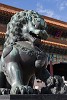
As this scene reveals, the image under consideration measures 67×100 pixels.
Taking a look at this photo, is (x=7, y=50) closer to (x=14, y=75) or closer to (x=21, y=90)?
(x=14, y=75)

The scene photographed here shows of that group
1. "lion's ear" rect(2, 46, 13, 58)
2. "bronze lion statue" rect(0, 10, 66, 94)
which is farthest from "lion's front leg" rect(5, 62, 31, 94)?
"lion's ear" rect(2, 46, 13, 58)

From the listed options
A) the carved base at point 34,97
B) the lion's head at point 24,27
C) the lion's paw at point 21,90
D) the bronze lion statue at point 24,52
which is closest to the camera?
the carved base at point 34,97

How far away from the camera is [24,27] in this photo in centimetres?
294

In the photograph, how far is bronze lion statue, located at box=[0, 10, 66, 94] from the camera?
274 cm

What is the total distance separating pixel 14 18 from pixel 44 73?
0.63 meters

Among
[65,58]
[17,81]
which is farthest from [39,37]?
[65,58]

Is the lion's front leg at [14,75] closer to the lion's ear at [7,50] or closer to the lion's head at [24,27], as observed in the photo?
the lion's ear at [7,50]

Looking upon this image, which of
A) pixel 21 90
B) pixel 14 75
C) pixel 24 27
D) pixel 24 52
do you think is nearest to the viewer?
pixel 21 90

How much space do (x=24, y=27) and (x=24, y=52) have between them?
0.96ft

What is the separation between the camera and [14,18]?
296 cm

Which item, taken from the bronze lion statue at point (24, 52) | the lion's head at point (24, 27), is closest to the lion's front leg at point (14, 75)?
the bronze lion statue at point (24, 52)

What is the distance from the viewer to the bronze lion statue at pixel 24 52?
2.74 meters

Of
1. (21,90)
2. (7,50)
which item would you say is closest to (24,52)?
(7,50)

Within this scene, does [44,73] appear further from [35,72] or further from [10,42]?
[10,42]
